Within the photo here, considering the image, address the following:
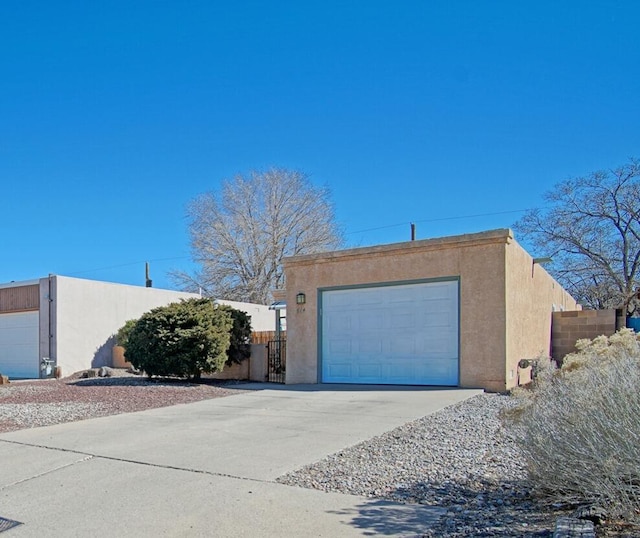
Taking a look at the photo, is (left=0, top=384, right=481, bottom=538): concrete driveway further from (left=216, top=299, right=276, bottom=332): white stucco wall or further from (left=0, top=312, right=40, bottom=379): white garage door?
(left=216, top=299, right=276, bottom=332): white stucco wall

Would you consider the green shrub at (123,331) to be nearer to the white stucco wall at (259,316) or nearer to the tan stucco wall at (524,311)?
the white stucco wall at (259,316)

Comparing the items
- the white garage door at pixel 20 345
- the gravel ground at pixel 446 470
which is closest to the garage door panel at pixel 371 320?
the gravel ground at pixel 446 470

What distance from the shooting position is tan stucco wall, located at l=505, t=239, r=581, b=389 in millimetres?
11791

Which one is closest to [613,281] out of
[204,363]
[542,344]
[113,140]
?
[542,344]

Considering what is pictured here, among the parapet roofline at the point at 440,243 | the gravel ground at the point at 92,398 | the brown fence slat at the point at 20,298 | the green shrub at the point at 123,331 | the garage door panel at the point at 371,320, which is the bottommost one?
the gravel ground at the point at 92,398

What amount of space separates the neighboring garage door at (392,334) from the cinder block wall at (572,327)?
5198 millimetres

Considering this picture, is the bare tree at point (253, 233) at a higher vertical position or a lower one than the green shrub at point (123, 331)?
higher

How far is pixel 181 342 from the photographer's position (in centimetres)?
1422

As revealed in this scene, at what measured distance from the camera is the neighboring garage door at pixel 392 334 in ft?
40.1

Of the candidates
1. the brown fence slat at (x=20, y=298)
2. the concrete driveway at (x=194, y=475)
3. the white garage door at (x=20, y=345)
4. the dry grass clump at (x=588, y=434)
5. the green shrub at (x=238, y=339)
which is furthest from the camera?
the white garage door at (x=20, y=345)

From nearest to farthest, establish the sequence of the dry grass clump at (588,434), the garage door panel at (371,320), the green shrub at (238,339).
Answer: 1. the dry grass clump at (588,434)
2. the garage door panel at (371,320)
3. the green shrub at (238,339)

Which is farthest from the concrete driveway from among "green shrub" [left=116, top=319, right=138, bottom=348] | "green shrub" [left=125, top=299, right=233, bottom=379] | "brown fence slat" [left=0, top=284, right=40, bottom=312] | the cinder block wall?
"brown fence slat" [left=0, top=284, right=40, bottom=312]

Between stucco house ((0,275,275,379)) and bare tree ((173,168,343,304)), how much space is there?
845 centimetres

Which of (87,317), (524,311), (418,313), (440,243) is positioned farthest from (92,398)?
(87,317)
